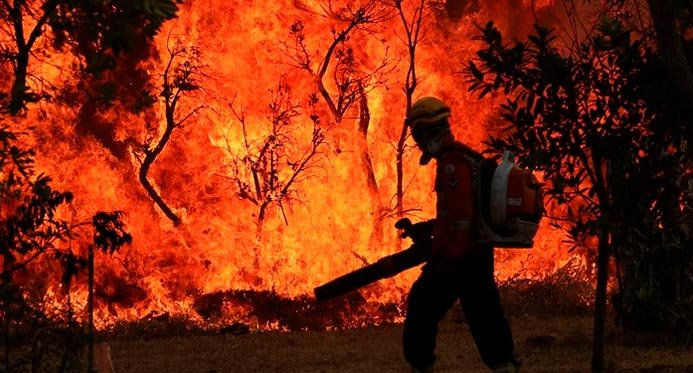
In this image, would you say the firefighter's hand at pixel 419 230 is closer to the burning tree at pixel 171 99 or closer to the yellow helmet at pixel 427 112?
the yellow helmet at pixel 427 112

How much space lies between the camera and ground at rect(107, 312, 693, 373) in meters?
12.4

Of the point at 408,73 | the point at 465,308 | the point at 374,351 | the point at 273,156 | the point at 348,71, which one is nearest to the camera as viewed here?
the point at 465,308

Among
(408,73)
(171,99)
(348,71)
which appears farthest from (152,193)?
(408,73)

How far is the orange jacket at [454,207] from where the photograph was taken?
7.51 meters

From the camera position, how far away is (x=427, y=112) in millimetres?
7797

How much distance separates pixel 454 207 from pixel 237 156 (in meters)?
11.6

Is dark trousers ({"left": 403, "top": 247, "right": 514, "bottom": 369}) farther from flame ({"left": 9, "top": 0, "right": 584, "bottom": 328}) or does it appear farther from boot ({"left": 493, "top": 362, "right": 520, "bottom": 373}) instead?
flame ({"left": 9, "top": 0, "right": 584, "bottom": 328})

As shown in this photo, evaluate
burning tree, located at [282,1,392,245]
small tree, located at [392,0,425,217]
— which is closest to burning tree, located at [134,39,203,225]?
burning tree, located at [282,1,392,245]

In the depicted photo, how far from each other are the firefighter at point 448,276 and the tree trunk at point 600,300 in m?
2.63

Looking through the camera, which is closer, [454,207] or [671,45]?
[454,207]

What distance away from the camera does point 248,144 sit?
18781mm

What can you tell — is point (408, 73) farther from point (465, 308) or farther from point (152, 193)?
point (465, 308)

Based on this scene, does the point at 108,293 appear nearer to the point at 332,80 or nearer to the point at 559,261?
the point at 332,80

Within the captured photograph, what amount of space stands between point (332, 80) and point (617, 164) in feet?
32.6
